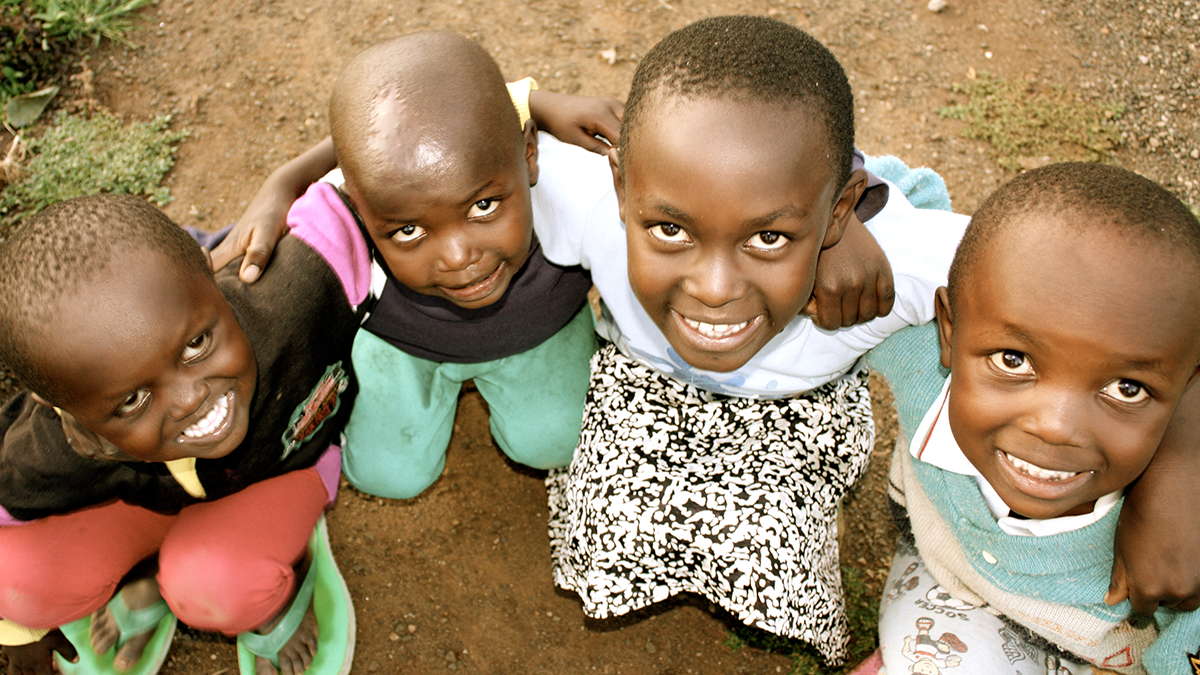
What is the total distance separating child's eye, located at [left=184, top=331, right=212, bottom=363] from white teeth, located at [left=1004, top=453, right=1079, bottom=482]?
4.52ft

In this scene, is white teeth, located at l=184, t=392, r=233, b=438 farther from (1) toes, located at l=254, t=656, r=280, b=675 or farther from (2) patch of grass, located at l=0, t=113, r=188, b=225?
(2) patch of grass, located at l=0, t=113, r=188, b=225

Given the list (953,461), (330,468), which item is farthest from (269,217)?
(953,461)

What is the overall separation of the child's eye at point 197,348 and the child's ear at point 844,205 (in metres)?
1.09

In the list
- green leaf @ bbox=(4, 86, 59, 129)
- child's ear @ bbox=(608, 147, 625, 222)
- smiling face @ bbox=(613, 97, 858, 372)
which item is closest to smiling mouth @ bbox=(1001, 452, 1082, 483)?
smiling face @ bbox=(613, 97, 858, 372)

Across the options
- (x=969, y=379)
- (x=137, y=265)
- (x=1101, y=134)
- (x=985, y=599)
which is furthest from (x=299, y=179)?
(x=1101, y=134)

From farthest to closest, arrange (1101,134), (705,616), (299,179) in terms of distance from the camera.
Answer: (1101,134), (705,616), (299,179)

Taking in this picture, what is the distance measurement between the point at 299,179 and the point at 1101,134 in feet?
8.29

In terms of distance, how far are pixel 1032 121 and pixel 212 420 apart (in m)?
2.67

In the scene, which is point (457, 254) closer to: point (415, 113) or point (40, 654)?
point (415, 113)

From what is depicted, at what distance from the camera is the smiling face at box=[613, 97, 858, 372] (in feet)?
4.06

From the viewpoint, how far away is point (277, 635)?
2039mm

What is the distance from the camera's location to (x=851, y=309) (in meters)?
1.54

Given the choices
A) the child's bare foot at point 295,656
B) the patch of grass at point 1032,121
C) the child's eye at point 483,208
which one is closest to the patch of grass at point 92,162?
the child's bare foot at point 295,656

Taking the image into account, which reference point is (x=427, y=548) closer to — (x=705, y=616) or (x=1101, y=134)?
(x=705, y=616)
